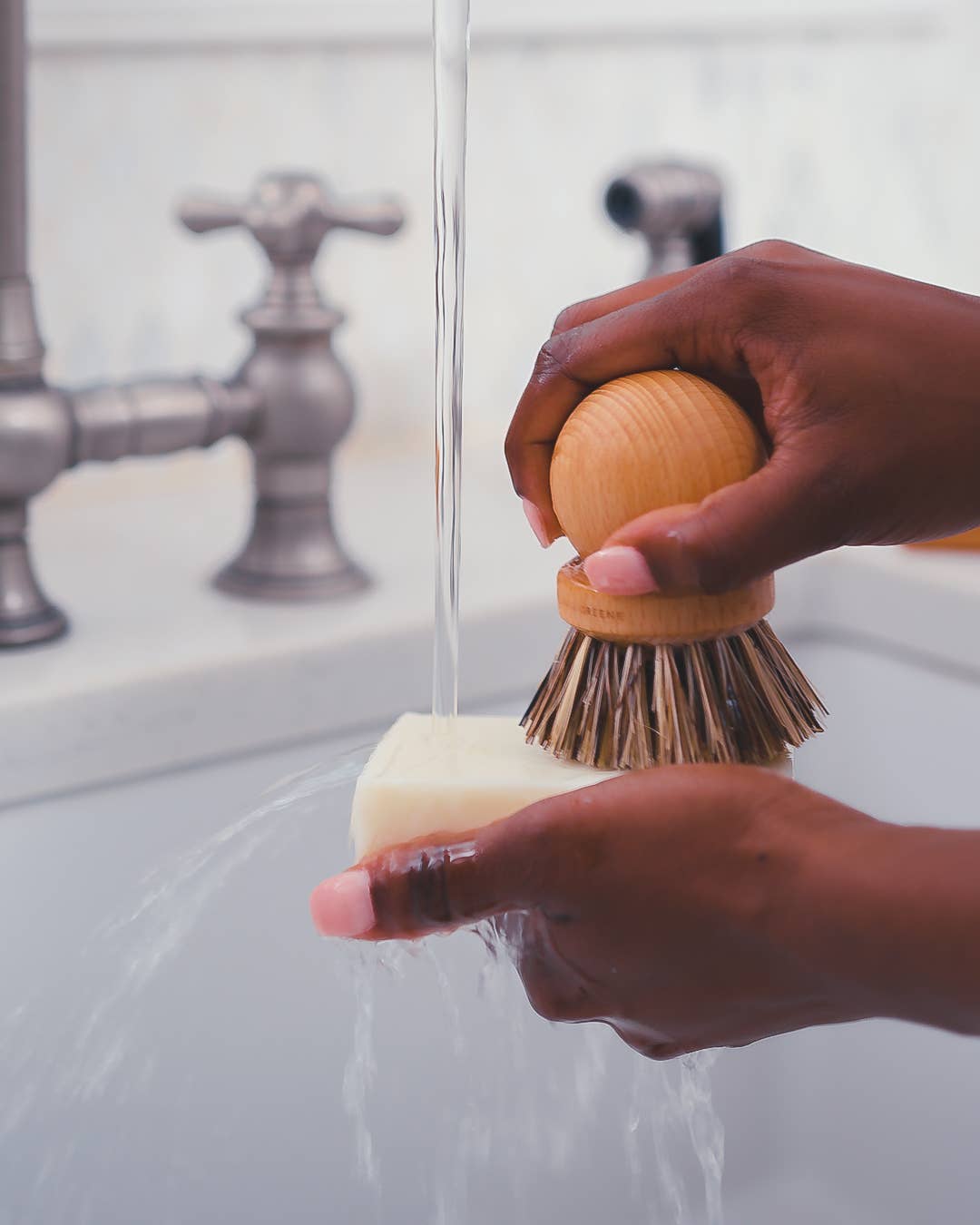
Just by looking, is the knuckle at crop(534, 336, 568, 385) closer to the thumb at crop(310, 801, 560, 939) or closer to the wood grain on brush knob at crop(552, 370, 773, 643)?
the wood grain on brush knob at crop(552, 370, 773, 643)

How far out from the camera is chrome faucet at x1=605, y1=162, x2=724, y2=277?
804 mm

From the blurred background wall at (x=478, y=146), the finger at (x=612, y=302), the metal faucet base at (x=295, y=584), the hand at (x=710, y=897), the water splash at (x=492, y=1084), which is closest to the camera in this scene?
the hand at (x=710, y=897)

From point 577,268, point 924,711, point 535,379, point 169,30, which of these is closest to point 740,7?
point 577,268

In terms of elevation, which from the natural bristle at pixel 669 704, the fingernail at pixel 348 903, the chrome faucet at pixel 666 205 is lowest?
the fingernail at pixel 348 903

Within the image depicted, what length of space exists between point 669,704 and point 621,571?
5 centimetres

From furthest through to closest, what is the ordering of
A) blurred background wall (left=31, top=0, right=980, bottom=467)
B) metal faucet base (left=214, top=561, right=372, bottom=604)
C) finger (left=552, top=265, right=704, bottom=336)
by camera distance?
blurred background wall (left=31, top=0, right=980, bottom=467) < metal faucet base (left=214, top=561, right=372, bottom=604) < finger (left=552, top=265, right=704, bottom=336)

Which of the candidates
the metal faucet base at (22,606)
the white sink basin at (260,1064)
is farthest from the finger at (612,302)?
the metal faucet base at (22,606)

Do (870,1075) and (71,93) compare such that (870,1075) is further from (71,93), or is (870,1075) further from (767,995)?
(71,93)

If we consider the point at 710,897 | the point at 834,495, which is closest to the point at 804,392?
the point at 834,495

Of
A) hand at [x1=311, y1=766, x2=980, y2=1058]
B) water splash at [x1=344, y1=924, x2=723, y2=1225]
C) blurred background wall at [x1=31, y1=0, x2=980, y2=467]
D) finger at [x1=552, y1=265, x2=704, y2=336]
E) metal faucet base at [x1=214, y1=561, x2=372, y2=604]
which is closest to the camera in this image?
hand at [x1=311, y1=766, x2=980, y2=1058]

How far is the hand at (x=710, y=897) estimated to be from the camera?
36cm

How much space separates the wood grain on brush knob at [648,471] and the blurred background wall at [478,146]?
0.56 m

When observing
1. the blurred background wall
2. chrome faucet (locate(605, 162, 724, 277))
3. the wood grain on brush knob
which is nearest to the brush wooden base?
the wood grain on brush knob

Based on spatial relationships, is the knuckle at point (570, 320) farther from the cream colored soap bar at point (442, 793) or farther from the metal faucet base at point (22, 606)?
the metal faucet base at point (22, 606)
